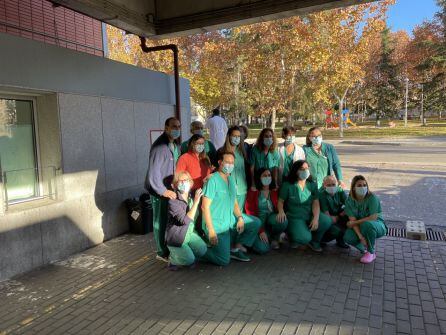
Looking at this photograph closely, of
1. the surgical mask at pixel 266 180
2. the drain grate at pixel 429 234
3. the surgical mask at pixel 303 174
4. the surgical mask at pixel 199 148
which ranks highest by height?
the surgical mask at pixel 199 148

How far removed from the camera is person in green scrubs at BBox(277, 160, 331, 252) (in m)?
5.37

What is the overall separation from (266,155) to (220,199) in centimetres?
122

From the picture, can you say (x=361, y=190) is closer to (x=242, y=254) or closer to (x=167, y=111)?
(x=242, y=254)

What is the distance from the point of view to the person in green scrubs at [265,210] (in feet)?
17.9

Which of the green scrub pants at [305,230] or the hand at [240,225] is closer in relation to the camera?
the hand at [240,225]

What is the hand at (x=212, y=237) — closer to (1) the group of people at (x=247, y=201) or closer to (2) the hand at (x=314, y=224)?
(1) the group of people at (x=247, y=201)

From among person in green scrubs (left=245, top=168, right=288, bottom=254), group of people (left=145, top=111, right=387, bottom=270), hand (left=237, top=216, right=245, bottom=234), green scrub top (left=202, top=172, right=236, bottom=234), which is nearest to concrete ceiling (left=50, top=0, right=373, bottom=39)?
group of people (left=145, top=111, right=387, bottom=270)

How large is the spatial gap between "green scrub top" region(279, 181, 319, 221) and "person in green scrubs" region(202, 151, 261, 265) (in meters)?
0.72

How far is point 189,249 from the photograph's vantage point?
4887 millimetres

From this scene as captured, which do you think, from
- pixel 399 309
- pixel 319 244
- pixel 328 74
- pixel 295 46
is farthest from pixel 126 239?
pixel 328 74

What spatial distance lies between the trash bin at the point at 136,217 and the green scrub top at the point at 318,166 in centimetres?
296

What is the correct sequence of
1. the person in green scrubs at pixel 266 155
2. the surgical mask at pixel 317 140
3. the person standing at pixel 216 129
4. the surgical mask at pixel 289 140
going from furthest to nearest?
the person standing at pixel 216 129 → the surgical mask at pixel 289 140 → the surgical mask at pixel 317 140 → the person in green scrubs at pixel 266 155

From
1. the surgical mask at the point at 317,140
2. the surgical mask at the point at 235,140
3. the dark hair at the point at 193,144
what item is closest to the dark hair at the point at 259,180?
the surgical mask at the point at 235,140

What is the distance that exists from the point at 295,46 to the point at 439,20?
22.6 meters
